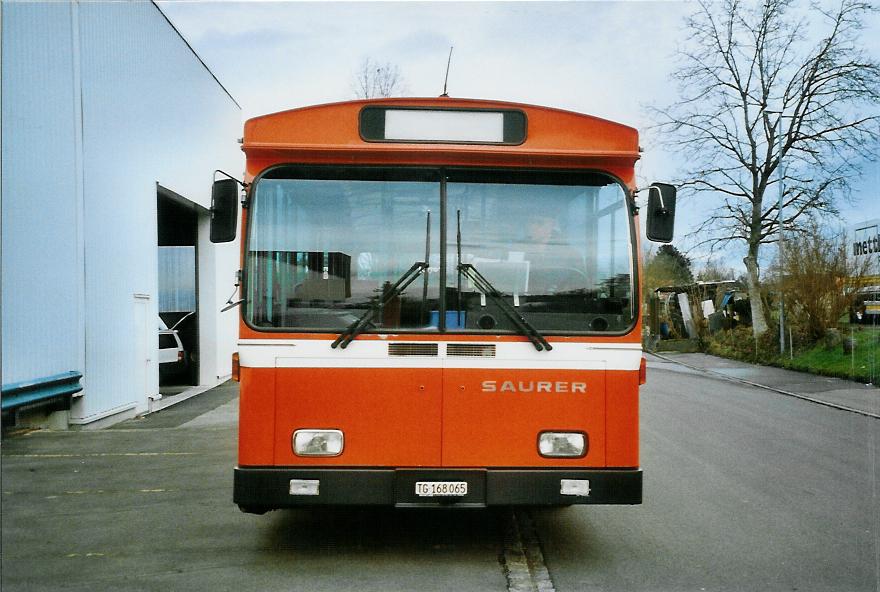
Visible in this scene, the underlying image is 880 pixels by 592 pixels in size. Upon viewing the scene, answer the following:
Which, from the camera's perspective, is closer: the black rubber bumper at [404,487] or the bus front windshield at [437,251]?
the black rubber bumper at [404,487]

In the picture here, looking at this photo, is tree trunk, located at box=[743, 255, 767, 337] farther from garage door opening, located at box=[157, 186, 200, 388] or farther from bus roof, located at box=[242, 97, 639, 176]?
bus roof, located at box=[242, 97, 639, 176]

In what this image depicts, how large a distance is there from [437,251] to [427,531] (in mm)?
2414

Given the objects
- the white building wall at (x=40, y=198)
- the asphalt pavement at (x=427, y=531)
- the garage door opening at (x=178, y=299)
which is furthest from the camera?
the garage door opening at (x=178, y=299)

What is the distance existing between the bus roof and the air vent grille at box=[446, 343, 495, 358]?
117 centimetres

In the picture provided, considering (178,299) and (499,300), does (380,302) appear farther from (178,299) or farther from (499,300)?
(178,299)

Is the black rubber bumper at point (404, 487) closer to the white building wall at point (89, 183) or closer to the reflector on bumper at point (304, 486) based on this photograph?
the reflector on bumper at point (304, 486)

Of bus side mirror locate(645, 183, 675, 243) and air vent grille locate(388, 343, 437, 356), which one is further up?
bus side mirror locate(645, 183, 675, 243)

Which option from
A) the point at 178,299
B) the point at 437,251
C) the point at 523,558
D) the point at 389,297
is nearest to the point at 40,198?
the point at 389,297

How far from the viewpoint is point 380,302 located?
16.5ft

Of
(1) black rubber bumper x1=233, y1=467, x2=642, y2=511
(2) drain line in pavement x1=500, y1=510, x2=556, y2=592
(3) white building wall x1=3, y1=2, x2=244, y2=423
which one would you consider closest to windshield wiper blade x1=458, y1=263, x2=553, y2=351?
(1) black rubber bumper x1=233, y1=467, x2=642, y2=511

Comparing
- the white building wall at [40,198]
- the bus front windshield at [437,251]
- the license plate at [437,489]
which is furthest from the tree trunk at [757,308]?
the license plate at [437,489]

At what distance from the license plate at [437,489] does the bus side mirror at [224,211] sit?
1.98m

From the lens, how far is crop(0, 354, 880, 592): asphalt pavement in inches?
203

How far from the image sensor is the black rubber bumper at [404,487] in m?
4.94
